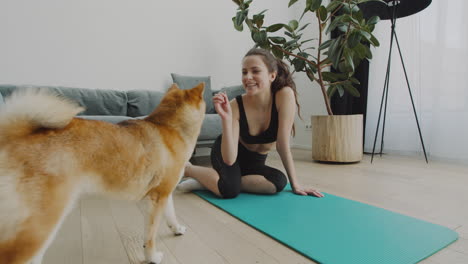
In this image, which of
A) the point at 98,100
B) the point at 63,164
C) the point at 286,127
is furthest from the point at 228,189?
the point at 98,100

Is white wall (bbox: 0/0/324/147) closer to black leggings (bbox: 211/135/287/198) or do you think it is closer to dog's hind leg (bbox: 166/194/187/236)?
black leggings (bbox: 211/135/287/198)

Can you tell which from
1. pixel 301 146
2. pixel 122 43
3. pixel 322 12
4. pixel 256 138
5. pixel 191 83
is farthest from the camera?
pixel 301 146

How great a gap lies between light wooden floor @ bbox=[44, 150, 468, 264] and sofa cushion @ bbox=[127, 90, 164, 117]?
4.64ft

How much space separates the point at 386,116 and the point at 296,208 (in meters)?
2.38

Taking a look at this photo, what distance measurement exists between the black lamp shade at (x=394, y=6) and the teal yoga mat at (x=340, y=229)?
216 cm

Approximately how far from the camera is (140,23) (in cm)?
329

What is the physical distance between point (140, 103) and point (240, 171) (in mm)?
1700

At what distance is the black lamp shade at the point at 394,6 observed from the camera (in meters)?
2.51

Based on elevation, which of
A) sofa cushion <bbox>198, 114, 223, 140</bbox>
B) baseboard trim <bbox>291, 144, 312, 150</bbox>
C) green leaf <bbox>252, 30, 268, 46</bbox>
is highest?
green leaf <bbox>252, 30, 268, 46</bbox>

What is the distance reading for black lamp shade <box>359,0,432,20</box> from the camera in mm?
2507

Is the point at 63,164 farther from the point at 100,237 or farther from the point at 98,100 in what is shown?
the point at 98,100

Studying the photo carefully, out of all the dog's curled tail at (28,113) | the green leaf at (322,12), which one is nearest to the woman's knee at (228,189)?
the dog's curled tail at (28,113)

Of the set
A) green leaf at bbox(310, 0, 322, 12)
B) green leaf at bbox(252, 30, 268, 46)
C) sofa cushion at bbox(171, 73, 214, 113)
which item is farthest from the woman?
Answer: sofa cushion at bbox(171, 73, 214, 113)

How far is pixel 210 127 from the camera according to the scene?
2705 millimetres
